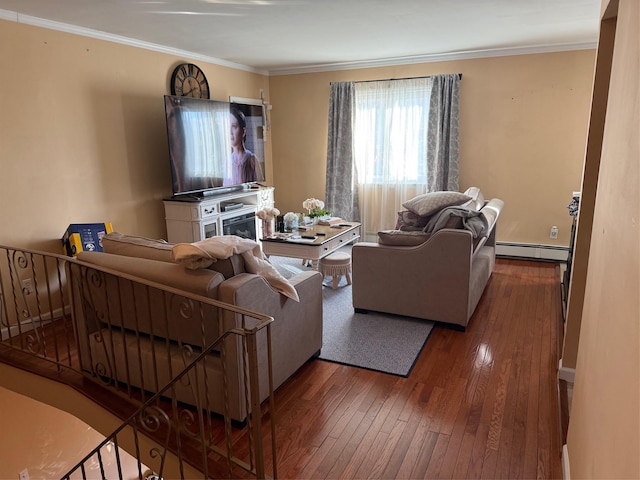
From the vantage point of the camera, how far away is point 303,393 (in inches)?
109

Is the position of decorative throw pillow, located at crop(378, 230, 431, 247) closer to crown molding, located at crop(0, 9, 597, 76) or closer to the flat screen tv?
the flat screen tv

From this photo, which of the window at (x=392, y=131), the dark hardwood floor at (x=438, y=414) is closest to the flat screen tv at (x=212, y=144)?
the window at (x=392, y=131)

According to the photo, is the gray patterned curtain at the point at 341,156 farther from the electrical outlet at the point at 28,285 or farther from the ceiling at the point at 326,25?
the electrical outlet at the point at 28,285

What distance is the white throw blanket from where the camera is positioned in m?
2.24

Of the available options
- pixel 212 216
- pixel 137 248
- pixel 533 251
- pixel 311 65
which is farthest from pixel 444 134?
pixel 137 248

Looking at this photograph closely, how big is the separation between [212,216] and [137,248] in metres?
2.38

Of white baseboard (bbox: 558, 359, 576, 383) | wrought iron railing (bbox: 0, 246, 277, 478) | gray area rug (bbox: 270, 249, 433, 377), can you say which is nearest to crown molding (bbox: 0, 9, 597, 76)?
wrought iron railing (bbox: 0, 246, 277, 478)

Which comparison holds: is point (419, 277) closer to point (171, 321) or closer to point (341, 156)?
point (171, 321)

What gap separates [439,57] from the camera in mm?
5523

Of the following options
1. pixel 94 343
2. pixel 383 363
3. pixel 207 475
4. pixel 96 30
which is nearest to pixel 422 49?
pixel 96 30

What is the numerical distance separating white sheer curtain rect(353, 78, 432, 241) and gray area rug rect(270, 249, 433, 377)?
2353 millimetres

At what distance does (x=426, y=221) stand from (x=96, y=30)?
3.35m

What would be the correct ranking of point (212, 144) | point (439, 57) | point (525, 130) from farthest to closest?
point (439, 57), point (525, 130), point (212, 144)

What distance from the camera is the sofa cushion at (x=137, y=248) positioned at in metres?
2.54
